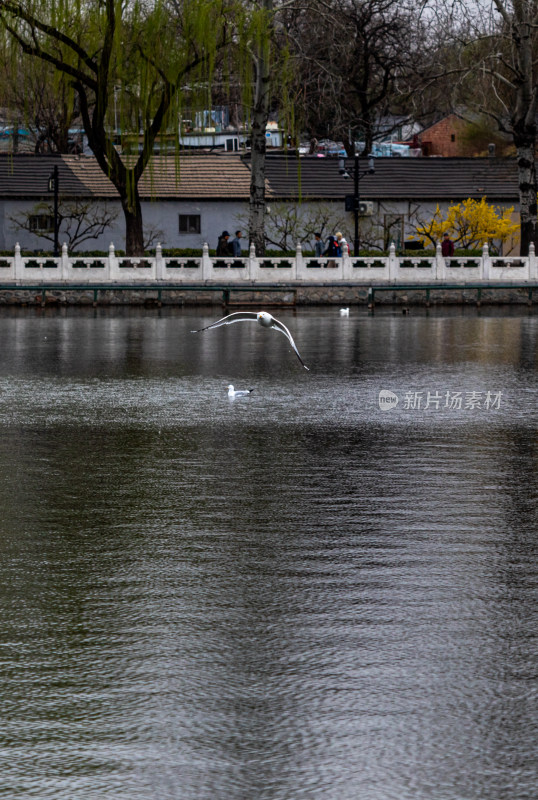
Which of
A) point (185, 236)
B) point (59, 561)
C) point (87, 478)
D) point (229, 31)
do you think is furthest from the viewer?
point (185, 236)

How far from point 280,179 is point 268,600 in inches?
2131

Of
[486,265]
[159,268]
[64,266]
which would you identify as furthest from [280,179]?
[64,266]

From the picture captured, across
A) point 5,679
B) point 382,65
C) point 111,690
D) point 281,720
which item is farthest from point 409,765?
point 382,65

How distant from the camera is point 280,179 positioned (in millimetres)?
60062

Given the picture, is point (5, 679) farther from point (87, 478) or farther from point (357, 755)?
point (87, 478)

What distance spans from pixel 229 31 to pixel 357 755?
39874 mm

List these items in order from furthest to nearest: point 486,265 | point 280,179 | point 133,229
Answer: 1. point 280,179
2. point 133,229
3. point 486,265

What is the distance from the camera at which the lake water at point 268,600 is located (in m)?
4.88

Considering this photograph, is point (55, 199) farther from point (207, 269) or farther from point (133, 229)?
point (207, 269)

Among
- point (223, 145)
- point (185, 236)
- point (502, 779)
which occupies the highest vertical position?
point (223, 145)

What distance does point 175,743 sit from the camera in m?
5.04

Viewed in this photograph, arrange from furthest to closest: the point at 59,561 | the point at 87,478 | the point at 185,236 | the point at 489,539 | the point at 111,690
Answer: the point at 185,236 → the point at 87,478 → the point at 489,539 → the point at 59,561 → the point at 111,690

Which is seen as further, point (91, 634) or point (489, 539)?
point (489, 539)
